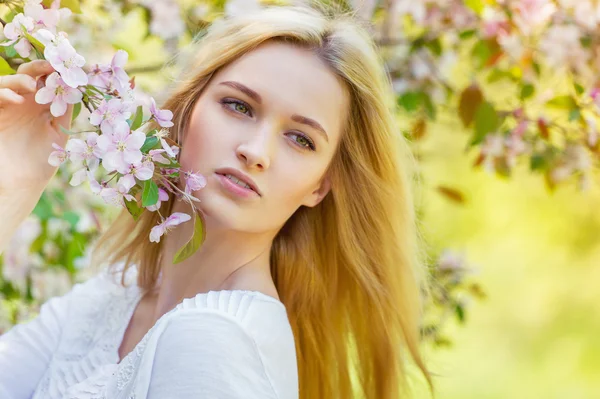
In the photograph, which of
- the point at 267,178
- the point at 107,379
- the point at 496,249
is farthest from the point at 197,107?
the point at 496,249

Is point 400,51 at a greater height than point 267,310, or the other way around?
point 400,51

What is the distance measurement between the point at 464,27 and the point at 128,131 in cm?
163

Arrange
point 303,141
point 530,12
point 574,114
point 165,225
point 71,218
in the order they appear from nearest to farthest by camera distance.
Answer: point 165,225 < point 303,141 < point 71,218 < point 574,114 < point 530,12

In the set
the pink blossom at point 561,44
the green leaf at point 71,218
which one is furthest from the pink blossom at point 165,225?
the pink blossom at point 561,44

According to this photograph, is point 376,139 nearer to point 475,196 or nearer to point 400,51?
point 400,51

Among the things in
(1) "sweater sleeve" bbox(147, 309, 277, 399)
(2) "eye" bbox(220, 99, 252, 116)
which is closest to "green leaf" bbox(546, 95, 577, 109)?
(2) "eye" bbox(220, 99, 252, 116)

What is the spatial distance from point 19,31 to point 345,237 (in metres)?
0.85

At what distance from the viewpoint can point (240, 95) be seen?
155cm

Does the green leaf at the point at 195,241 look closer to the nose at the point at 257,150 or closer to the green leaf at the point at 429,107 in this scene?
the nose at the point at 257,150

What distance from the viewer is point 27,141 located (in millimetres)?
1495

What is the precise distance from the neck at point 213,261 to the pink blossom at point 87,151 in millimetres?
432

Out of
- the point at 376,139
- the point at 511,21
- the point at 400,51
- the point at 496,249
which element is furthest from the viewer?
the point at 496,249

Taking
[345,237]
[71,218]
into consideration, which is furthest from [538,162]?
[71,218]

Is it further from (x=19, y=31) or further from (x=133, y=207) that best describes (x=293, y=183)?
(x=19, y=31)
